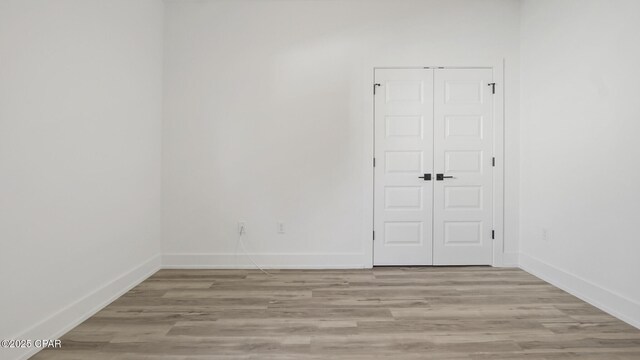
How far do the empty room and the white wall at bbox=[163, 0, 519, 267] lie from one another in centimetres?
2

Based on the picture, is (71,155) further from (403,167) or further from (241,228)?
(403,167)

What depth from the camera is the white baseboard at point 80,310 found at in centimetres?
185

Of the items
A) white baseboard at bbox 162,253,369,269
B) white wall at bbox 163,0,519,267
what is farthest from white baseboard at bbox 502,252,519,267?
white baseboard at bbox 162,253,369,269

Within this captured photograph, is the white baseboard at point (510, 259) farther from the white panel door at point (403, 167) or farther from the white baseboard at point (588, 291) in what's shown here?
the white panel door at point (403, 167)

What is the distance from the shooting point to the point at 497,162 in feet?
11.6

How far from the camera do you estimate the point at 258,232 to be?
139 inches

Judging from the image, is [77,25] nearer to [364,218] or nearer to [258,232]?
[258,232]

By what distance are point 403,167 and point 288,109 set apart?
145 centimetres

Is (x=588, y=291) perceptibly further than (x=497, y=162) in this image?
No

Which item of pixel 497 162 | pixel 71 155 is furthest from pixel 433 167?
pixel 71 155

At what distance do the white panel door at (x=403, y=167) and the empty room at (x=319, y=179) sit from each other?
25mm

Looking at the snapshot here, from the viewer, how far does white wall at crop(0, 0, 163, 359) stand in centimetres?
176

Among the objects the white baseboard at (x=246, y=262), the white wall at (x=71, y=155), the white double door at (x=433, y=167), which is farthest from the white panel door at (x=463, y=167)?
the white wall at (x=71, y=155)

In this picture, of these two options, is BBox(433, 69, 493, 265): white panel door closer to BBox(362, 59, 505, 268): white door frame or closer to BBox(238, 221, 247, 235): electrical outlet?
BBox(362, 59, 505, 268): white door frame
